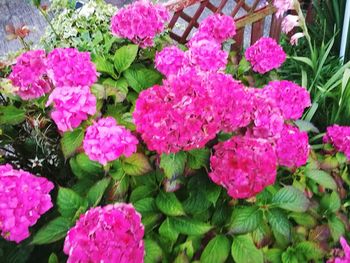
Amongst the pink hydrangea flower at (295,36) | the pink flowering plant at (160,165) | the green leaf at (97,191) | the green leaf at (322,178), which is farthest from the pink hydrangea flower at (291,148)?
the pink hydrangea flower at (295,36)

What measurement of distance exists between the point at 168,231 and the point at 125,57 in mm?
600

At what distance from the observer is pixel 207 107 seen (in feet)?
2.69

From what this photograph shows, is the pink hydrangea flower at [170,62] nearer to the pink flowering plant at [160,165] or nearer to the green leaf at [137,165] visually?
the pink flowering plant at [160,165]

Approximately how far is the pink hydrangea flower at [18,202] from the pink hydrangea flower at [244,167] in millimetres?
392

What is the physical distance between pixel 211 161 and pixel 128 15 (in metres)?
0.71

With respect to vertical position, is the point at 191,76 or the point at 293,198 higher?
the point at 191,76

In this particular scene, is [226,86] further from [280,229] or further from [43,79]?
[43,79]

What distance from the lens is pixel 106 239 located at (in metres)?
0.74

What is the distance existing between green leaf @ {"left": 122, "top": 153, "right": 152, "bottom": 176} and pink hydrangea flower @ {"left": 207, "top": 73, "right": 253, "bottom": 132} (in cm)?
22

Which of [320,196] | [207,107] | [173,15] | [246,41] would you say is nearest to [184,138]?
[207,107]

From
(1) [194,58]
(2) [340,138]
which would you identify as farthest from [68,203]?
(2) [340,138]

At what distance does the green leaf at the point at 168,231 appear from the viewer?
975 millimetres

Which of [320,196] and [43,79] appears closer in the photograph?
[43,79]

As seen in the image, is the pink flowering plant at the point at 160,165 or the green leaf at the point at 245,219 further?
the green leaf at the point at 245,219
